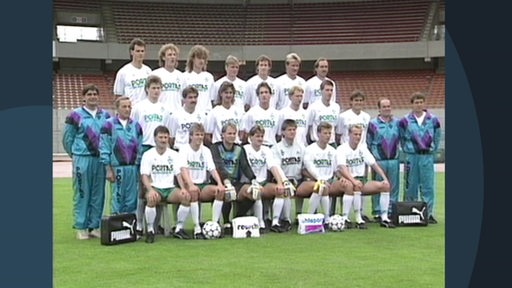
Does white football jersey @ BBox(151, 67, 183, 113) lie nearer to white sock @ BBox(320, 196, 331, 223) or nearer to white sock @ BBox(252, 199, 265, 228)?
white sock @ BBox(252, 199, 265, 228)

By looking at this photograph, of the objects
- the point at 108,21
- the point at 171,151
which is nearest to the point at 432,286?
the point at 171,151

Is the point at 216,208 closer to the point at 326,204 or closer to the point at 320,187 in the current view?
the point at 320,187

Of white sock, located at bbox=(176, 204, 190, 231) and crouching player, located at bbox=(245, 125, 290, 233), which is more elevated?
crouching player, located at bbox=(245, 125, 290, 233)

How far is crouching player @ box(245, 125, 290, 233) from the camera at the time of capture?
7966mm

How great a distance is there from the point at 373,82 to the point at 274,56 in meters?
5.53

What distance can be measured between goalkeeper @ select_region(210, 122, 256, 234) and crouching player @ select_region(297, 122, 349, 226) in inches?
32.5

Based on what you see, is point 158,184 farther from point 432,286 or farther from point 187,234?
point 432,286

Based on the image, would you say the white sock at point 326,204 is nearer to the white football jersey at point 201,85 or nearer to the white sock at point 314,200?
the white sock at point 314,200

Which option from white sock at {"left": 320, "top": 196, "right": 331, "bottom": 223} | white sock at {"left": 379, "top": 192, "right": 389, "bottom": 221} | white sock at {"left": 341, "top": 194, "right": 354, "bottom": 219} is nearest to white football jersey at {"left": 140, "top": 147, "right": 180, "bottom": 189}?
white sock at {"left": 320, "top": 196, "right": 331, "bottom": 223}

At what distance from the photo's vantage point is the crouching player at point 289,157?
8289mm

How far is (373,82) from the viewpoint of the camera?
33375 millimetres

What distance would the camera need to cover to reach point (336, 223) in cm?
812

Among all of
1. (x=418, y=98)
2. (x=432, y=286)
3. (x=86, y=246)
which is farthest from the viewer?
(x=418, y=98)

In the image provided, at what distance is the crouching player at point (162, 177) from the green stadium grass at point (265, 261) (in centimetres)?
31
